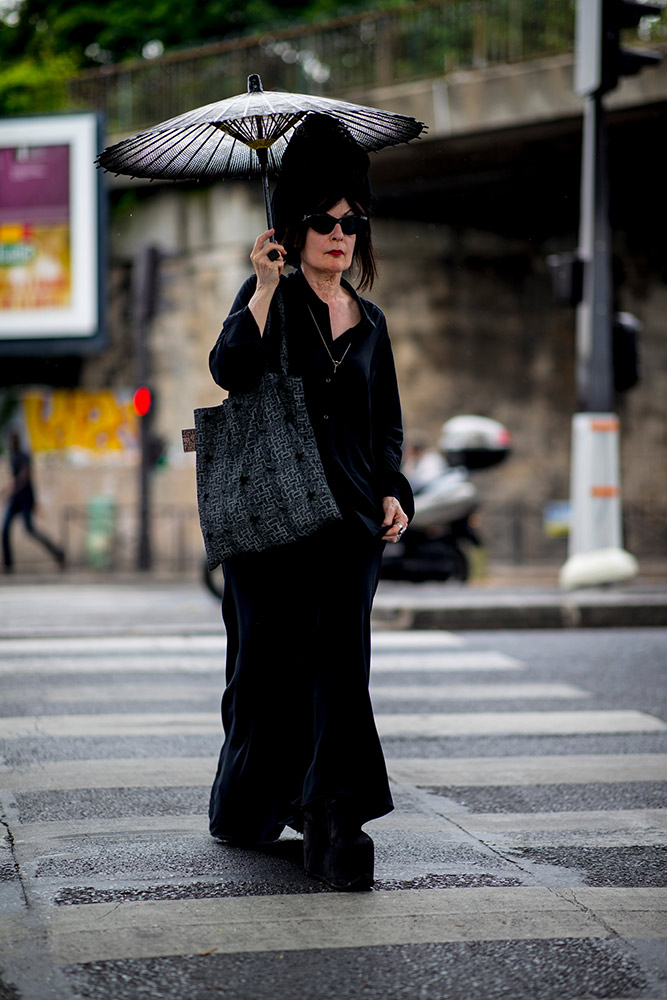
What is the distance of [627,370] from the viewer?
12.2m

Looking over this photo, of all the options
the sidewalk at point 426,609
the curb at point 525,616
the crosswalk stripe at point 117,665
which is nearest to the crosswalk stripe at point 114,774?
the crosswalk stripe at point 117,665

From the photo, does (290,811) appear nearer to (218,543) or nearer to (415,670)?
(218,543)

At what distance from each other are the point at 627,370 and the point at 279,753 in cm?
920

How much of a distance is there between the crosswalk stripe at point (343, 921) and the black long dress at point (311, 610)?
0.30m

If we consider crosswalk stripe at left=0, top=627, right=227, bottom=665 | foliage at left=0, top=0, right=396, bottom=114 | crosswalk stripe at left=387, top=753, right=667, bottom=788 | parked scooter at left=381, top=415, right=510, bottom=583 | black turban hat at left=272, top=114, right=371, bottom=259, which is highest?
foliage at left=0, top=0, right=396, bottom=114

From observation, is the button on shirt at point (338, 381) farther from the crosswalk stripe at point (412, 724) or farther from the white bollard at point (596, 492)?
the white bollard at point (596, 492)

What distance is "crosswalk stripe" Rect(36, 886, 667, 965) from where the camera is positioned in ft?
9.70

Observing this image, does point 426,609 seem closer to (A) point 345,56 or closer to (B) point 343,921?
(B) point 343,921

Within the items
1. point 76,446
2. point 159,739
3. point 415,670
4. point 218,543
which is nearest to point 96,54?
point 76,446

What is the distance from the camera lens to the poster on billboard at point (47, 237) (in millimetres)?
19344

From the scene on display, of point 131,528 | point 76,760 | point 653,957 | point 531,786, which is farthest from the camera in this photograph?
point 131,528

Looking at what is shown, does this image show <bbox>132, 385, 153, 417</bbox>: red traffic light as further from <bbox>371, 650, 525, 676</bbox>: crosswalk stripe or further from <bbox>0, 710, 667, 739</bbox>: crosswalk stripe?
<bbox>0, 710, 667, 739</bbox>: crosswalk stripe

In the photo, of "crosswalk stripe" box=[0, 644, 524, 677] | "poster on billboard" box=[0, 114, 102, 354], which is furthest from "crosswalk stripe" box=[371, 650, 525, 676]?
"poster on billboard" box=[0, 114, 102, 354]

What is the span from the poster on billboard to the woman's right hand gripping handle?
641 inches
